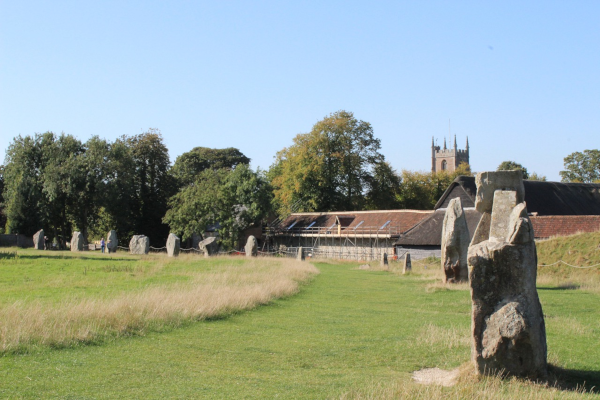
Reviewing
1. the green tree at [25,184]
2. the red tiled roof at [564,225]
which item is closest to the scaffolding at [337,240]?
the red tiled roof at [564,225]

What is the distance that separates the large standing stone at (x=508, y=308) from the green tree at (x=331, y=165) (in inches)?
1926

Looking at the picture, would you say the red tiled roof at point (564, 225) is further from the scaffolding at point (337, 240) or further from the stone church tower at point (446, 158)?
the stone church tower at point (446, 158)

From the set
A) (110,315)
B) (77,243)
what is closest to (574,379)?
(110,315)

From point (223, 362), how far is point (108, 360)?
183cm

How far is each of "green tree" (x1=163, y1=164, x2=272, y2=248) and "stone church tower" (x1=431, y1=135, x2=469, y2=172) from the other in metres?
69.7

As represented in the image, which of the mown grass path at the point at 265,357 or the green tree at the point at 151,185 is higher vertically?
the green tree at the point at 151,185

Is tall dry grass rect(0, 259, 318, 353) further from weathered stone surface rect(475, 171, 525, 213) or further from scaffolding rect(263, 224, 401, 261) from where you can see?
scaffolding rect(263, 224, 401, 261)

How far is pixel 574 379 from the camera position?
808 centimetres

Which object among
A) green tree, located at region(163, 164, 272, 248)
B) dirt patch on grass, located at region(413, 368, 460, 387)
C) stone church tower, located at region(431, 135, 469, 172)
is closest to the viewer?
dirt patch on grass, located at region(413, 368, 460, 387)

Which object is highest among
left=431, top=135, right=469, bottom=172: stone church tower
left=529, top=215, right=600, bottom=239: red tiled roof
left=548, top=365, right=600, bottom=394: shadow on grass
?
Answer: left=431, top=135, right=469, bottom=172: stone church tower

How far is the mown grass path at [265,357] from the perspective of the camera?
7605mm

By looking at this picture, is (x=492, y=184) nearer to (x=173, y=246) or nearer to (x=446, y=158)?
(x=173, y=246)

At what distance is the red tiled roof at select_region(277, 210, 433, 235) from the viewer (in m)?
48.1

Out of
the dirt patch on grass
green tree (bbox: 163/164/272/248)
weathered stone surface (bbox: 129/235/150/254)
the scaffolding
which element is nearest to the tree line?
green tree (bbox: 163/164/272/248)
